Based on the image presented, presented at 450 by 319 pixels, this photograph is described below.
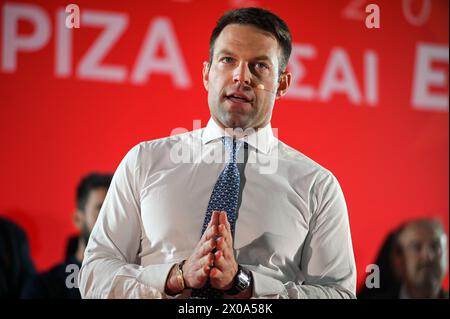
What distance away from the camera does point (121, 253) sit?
5.38ft

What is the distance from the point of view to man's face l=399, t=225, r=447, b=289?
2.69m

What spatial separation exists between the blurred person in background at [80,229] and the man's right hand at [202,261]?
0.98 m

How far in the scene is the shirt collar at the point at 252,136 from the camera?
5.80ft

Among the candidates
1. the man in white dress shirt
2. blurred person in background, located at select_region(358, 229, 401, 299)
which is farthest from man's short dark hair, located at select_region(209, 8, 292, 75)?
blurred person in background, located at select_region(358, 229, 401, 299)

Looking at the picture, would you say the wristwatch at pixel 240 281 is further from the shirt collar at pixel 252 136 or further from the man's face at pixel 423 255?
the man's face at pixel 423 255

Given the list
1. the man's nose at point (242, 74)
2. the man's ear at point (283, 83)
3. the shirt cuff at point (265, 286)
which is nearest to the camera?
the shirt cuff at point (265, 286)

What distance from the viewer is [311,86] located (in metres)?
2.71

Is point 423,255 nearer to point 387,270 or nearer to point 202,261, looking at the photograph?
point 387,270

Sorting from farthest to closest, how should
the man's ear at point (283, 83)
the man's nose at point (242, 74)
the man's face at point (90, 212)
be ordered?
the man's face at point (90, 212), the man's ear at point (283, 83), the man's nose at point (242, 74)

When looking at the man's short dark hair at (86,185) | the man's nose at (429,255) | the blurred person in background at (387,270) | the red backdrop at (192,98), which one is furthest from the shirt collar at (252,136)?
the man's nose at (429,255)
